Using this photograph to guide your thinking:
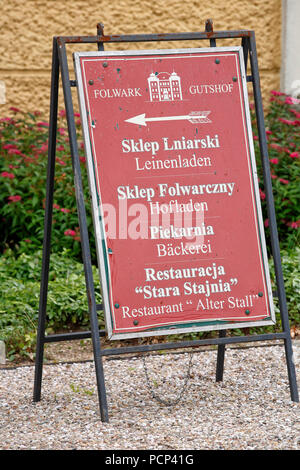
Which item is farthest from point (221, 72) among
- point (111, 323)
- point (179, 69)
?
point (111, 323)

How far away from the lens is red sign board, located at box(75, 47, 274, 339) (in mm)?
3273

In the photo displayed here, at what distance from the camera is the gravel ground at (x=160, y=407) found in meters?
3.07

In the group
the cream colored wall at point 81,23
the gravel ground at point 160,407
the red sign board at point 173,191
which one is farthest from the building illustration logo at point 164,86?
the cream colored wall at point 81,23

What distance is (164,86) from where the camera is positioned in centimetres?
338

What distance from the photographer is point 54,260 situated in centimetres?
563

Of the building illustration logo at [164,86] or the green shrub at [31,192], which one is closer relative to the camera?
the building illustration logo at [164,86]

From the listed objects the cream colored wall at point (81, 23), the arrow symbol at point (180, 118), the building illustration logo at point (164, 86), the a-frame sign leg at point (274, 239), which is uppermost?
the cream colored wall at point (81, 23)

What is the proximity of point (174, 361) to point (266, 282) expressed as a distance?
3.83 feet

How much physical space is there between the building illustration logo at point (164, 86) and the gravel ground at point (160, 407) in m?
1.41

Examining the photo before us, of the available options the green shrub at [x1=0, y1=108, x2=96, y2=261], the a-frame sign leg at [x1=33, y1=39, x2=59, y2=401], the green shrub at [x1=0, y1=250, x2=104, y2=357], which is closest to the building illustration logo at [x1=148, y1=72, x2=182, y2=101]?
the a-frame sign leg at [x1=33, y1=39, x2=59, y2=401]

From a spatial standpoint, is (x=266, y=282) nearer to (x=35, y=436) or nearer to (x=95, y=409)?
(x=95, y=409)

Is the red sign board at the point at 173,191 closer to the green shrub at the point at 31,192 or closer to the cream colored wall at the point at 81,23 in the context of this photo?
the green shrub at the point at 31,192

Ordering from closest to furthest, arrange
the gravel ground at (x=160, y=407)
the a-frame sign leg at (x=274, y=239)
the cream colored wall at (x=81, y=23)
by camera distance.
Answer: the gravel ground at (x=160, y=407), the a-frame sign leg at (x=274, y=239), the cream colored wall at (x=81, y=23)

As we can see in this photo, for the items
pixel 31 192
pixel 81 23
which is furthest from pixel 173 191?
pixel 81 23
